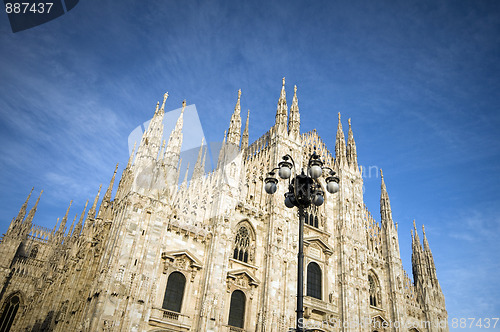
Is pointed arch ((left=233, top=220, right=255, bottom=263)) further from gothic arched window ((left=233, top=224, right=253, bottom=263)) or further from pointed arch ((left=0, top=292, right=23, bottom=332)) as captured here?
pointed arch ((left=0, top=292, right=23, bottom=332))

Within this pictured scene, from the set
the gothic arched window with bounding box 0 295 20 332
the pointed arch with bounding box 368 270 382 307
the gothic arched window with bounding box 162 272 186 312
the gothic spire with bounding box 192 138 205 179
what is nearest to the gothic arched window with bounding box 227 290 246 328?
the gothic arched window with bounding box 162 272 186 312

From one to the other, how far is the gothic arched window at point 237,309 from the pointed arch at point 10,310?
3035 centimetres

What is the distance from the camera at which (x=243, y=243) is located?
25.8 metres

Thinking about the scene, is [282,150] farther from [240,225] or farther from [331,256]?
[331,256]

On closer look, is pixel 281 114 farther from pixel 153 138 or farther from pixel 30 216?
pixel 30 216

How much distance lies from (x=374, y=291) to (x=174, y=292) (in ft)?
63.2

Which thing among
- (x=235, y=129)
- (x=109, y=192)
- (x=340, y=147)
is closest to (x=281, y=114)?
(x=235, y=129)

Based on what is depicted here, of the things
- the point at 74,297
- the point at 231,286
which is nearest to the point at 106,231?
the point at 74,297

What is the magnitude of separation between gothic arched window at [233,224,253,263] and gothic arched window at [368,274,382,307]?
13364 mm

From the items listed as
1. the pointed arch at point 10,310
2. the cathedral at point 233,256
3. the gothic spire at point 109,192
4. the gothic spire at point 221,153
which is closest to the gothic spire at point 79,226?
the cathedral at point 233,256

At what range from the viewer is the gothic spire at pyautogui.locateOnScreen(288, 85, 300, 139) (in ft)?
106

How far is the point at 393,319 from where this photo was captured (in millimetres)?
30859

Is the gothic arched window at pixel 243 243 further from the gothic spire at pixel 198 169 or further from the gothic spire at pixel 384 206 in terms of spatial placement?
the gothic spire at pixel 384 206

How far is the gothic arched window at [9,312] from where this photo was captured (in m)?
39.5
